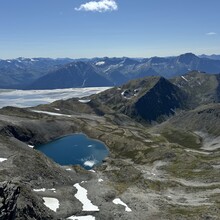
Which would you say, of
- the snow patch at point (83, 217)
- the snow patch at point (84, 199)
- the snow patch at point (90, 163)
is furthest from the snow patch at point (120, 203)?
the snow patch at point (90, 163)

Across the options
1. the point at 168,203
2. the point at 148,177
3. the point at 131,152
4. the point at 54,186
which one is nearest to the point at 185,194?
the point at 168,203

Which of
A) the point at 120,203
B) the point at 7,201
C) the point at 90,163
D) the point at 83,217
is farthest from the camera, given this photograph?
the point at 90,163

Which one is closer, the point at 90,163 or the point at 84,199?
the point at 84,199

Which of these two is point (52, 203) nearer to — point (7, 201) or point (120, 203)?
point (120, 203)

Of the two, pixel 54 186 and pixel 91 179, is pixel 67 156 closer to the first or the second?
pixel 91 179

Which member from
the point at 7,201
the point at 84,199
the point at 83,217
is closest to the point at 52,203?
the point at 83,217

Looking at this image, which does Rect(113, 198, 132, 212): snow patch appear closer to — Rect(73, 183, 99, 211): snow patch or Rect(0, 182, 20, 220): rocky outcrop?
Rect(73, 183, 99, 211): snow patch

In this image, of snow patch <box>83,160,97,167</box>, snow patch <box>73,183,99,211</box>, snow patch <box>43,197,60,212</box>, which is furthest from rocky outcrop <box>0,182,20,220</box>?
snow patch <box>83,160,97,167</box>
